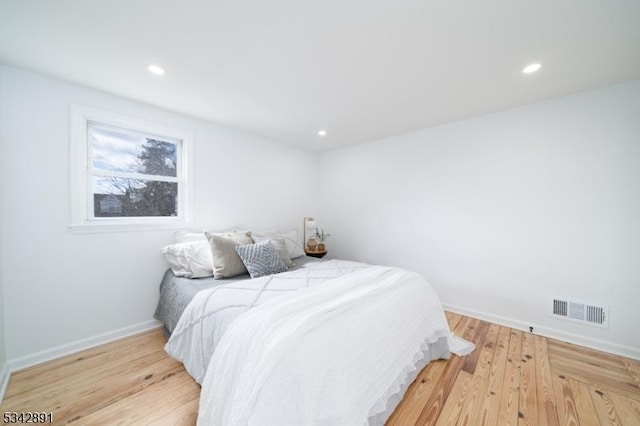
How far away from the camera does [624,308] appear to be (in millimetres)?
2121

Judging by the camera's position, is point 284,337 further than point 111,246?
No

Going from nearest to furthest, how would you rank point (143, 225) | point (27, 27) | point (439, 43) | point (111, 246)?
point (27, 27) → point (439, 43) → point (111, 246) → point (143, 225)

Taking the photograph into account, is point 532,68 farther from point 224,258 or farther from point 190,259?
point 190,259

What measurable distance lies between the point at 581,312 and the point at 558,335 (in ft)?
1.02

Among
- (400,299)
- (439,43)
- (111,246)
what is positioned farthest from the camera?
(111,246)

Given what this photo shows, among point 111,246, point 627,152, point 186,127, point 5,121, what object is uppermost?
point 186,127

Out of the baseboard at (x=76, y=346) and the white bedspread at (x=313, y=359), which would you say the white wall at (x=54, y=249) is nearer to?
the baseboard at (x=76, y=346)

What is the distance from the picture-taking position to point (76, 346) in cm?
213

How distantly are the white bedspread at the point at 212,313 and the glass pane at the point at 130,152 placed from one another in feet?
5.36

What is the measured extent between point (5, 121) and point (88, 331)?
6.01 ft

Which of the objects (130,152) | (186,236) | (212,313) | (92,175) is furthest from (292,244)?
(92,175)

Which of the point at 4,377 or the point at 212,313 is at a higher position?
the point at 212,313

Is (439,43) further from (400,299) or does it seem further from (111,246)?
(111,246)

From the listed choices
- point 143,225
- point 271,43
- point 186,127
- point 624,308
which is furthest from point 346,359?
point 186,127
